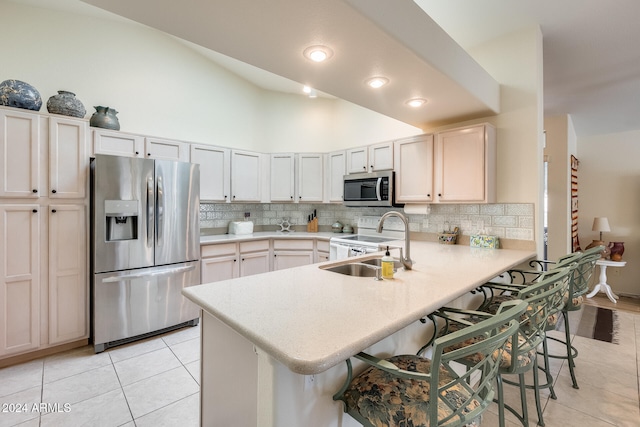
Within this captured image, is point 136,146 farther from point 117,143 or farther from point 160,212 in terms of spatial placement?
point 160,212

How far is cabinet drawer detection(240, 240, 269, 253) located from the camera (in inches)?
148

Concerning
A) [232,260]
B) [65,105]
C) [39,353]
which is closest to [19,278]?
[39,353]

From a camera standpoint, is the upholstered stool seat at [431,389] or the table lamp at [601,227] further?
the table lamp at [601,227]

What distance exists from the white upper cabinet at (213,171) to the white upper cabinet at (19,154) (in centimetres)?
143

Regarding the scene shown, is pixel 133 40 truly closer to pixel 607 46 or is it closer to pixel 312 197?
pixel 312 197

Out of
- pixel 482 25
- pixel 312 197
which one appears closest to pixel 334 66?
pixel 482 25

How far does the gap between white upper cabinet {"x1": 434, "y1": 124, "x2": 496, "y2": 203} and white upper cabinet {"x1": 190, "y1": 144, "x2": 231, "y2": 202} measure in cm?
271

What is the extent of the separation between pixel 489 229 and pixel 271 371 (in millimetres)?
2750

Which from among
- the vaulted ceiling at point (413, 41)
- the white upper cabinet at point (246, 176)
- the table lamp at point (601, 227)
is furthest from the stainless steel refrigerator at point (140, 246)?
the table lamp at point (601, 227)

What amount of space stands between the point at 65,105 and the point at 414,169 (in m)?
3.50

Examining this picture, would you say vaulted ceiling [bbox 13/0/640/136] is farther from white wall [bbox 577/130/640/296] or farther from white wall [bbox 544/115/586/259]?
white wall [bbox 577/130/640/296]

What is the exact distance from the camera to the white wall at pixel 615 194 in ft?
15.3

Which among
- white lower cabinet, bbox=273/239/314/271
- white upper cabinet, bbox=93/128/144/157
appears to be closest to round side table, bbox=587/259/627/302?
white lower cabinet, bbox=273/239/314/271

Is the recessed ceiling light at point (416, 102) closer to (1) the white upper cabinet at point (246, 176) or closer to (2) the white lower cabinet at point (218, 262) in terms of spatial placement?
(1) the white upper cabinet at point (246, 176)
